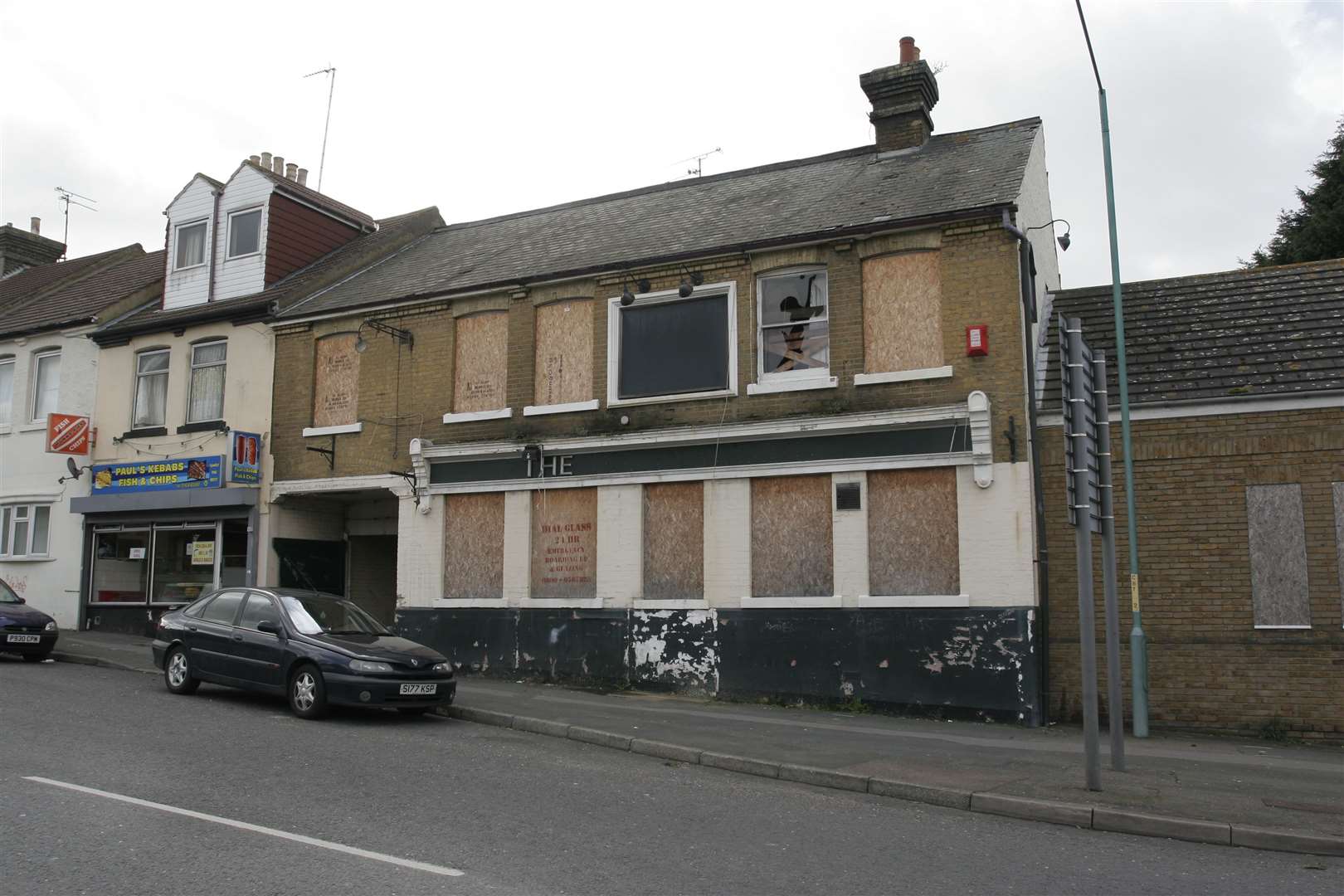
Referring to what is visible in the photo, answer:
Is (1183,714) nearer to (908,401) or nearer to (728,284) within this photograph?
(908,401)

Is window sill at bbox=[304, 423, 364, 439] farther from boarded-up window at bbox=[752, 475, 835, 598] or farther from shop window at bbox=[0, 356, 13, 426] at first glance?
shop window at bbox=[0, 356, 13, 426]

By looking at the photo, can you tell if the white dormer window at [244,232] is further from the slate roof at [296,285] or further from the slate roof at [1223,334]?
the slate roof at [1223,334]

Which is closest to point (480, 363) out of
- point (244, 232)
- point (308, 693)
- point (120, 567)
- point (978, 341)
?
point (308, 693)

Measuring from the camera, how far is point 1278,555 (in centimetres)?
1277

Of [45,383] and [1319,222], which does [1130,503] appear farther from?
[45,383]

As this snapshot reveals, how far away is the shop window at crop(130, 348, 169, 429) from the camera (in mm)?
21000

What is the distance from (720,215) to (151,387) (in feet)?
38.9

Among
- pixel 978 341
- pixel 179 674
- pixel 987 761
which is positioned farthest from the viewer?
pixel 179 674

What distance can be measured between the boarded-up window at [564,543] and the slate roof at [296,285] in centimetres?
691

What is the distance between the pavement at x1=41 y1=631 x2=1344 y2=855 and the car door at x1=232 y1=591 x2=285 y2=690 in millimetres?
2199

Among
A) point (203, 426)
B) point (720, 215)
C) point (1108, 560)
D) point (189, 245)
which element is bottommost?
point (1108, 560)

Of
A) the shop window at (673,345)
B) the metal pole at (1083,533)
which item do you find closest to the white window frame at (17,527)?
the shop window at (673,345)

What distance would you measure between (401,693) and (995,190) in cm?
987

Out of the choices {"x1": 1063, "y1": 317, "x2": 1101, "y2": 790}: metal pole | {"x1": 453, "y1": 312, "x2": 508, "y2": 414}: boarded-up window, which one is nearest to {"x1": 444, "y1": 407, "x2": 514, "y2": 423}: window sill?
{"x1": 453, "y1": 312, "x2": 508, "y2": 414}: boarded-up window
